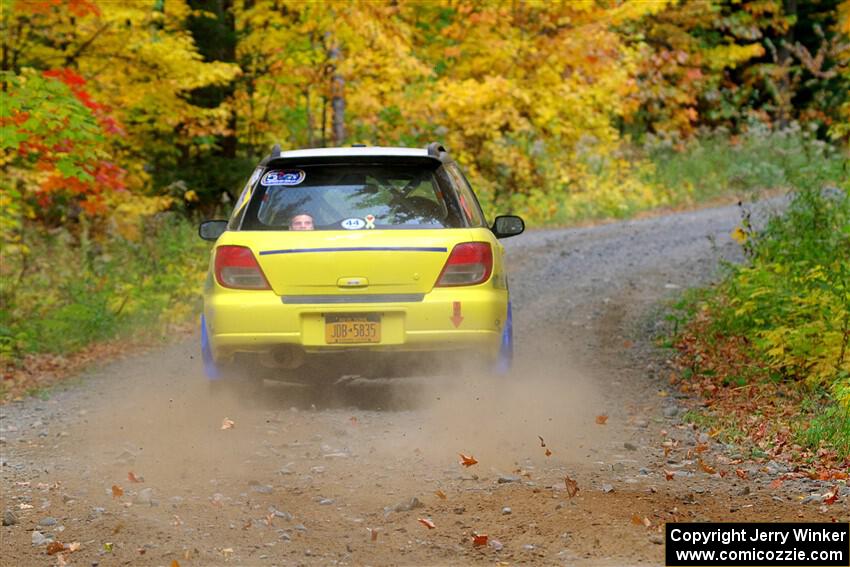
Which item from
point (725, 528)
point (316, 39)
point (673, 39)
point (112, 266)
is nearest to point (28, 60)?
point (112, 266)

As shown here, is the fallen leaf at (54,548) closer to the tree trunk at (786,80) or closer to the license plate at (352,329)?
the license plate at (352,329)

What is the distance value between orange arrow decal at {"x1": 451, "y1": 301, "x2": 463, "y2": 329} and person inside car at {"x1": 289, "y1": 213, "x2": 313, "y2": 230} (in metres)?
1.12

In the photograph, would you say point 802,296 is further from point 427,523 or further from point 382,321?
point 427,523

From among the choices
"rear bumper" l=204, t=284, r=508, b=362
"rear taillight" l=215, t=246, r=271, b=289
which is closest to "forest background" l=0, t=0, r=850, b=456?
"rear bumper" l=204, t=284, r=508, b=362

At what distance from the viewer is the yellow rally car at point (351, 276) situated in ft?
26.3

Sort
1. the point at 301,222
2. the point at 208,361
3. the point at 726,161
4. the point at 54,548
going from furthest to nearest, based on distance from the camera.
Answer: the point at 726,161 < the point at 208,361 < the point at 301,222 < the point at 54,548

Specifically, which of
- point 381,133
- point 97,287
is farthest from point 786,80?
point 97,287

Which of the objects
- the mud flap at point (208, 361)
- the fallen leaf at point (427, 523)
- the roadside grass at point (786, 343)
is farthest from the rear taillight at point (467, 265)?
the fallen leaf at point (427, 523)

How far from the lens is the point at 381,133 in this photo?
76.0 ft

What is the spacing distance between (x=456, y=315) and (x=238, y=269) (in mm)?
1484

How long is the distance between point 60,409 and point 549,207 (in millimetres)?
14857

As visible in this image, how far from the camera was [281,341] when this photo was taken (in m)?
8.05

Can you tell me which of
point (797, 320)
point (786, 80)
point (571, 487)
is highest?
point (571, 487)

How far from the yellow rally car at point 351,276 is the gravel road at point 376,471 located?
19.3 inches
